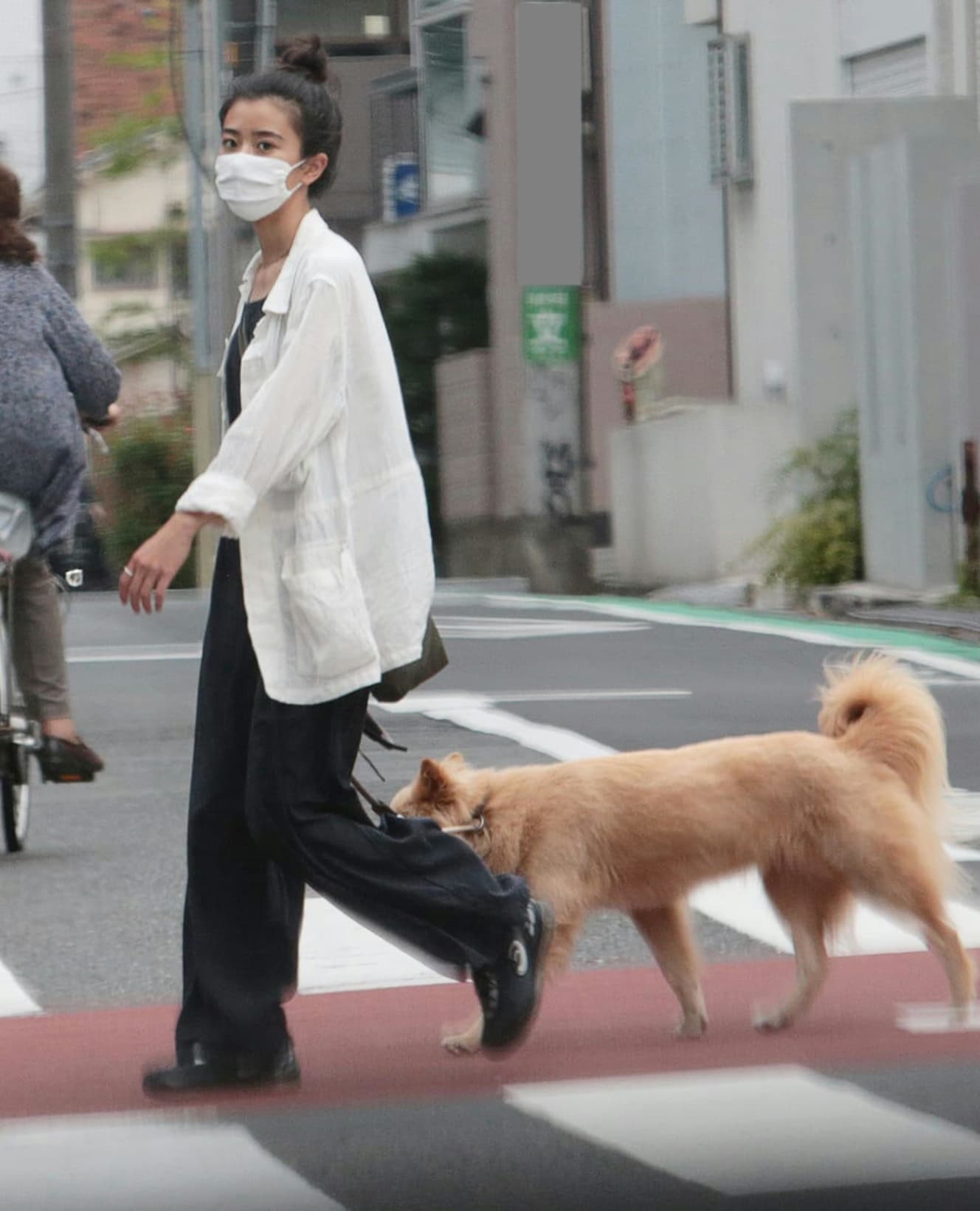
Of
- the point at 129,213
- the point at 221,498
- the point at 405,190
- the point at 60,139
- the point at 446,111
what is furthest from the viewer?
the point at 129,213

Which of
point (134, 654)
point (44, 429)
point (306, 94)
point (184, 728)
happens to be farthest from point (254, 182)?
point (134, 654)

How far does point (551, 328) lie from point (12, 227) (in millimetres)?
18513

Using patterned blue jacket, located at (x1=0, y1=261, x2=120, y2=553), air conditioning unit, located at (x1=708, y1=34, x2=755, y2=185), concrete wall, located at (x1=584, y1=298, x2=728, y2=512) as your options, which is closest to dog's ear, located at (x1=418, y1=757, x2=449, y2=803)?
patterned blue jacket, located at (x1=0, y1=261, x2=120, y2=553)

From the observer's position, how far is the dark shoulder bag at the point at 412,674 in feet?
15.2

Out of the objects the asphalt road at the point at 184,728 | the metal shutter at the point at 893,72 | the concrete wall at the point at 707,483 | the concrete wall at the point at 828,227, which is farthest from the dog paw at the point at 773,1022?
the metal shutter at the point at 893,72

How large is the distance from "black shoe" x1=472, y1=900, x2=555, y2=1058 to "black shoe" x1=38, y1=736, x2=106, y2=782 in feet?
10.7

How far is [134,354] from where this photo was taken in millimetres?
53344

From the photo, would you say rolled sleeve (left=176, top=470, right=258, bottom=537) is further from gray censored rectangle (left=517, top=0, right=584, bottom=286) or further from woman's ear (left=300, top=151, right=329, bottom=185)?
gray censored rectangle (left=517, top=0, right=584, bottom=286)

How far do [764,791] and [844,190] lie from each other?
17.4 m

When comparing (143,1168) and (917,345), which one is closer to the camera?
(143,1168)

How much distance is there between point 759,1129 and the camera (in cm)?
476

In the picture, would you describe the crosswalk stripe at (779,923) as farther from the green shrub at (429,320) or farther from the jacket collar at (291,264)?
the green shrub at (429,320)

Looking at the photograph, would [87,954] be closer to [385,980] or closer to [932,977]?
[385,980]

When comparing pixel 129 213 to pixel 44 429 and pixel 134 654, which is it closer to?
pixel 134 654
